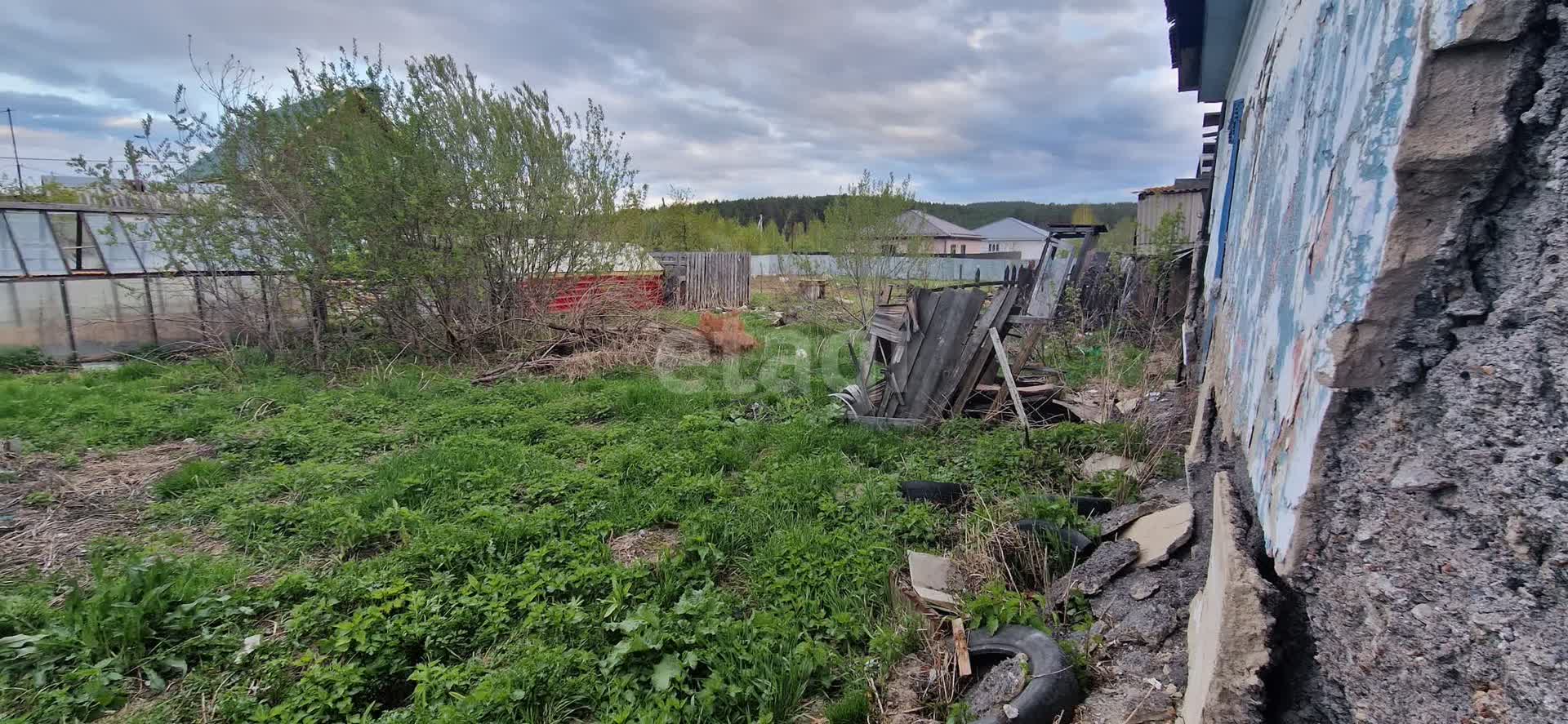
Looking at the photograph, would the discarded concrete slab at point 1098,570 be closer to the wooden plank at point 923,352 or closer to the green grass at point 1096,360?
the green grass at point 1096,360

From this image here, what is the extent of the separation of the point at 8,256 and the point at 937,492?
40.6ft

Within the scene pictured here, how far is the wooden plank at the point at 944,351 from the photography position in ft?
17.5

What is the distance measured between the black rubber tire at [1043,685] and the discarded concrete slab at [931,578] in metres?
0.52

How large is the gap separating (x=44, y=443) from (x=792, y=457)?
5.74 m

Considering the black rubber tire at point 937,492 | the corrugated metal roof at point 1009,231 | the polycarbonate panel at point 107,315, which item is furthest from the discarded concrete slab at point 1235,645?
the corrugated metal roof at point 1009,231

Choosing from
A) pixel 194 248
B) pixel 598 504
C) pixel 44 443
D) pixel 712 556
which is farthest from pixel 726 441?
pixel 194 248

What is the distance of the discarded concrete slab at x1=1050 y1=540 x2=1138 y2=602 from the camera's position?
2.58 metres

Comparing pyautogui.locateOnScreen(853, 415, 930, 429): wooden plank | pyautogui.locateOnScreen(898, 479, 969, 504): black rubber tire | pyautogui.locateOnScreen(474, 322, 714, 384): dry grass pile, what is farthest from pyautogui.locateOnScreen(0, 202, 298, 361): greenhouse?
pyautogui.locateOnScreen(898, 479, 969, 504): black rubber tire

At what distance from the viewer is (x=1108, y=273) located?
1152cm

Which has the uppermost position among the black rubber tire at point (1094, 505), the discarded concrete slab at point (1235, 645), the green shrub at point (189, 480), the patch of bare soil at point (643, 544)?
the discarded concrete slab at point (1235, 645)

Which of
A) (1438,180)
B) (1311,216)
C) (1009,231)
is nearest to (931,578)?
(1311,216)

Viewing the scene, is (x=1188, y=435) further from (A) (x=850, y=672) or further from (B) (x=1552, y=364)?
(B) (x=1552, y=364)

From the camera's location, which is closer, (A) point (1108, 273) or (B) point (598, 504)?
(B) point (598, 504)

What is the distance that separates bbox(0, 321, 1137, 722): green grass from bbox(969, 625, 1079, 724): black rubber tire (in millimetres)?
227
